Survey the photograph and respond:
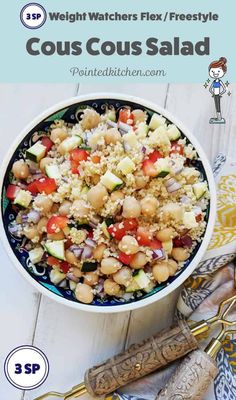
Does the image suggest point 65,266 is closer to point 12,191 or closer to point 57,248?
point 57,248

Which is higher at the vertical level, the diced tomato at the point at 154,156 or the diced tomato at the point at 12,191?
the diced tomato at the point at 154,156

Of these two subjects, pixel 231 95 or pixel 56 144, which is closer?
pixel 56 144

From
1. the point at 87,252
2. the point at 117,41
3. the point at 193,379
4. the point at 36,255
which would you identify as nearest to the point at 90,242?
the point at 87,252

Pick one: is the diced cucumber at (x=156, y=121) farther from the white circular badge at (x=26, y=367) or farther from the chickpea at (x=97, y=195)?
the white circular badge at (x=26, y=367)

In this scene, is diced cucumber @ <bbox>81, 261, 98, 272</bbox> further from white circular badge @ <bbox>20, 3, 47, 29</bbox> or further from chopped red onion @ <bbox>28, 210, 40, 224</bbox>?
white circular badge @ <bbox>20, 3, 47, 29</bbox>

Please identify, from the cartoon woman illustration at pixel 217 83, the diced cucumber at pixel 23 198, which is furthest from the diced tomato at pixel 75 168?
the cartoon woman illustration at pixel 217 83

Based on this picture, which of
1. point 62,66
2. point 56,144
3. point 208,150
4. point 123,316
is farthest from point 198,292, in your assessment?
point 62,66

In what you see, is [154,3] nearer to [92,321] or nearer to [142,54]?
[142,54]
